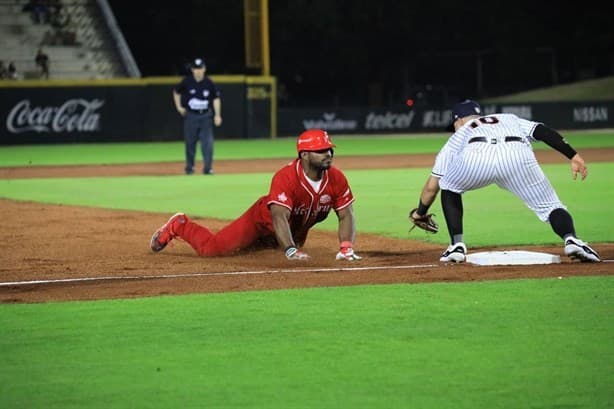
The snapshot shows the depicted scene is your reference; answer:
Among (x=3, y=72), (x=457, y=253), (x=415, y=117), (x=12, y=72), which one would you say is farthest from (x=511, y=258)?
(x=415, y=117)

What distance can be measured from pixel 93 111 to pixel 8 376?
30.5 metres

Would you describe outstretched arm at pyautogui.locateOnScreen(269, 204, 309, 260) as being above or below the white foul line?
above

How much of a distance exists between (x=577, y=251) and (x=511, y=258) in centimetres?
66

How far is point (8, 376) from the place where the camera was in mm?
6449

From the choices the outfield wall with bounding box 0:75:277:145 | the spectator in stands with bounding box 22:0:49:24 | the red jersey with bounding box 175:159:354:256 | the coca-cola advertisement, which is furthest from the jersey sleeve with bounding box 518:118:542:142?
the spectator in stands with bounding box 22:0:49:24

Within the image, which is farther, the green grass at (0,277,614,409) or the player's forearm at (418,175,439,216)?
the player's forearm at (418,175,439,216)

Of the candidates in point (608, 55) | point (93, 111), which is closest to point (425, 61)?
point (608, 55)

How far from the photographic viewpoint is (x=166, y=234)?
1170 cm

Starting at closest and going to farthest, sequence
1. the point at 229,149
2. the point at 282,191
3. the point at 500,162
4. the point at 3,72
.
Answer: the point at 500,162 < the point at 282,191 < the point at 229,149 < the point at 3,72

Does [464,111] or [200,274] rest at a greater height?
[464,111]

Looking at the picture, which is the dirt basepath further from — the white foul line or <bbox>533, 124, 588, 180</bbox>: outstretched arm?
<bbox>533, 124, 588, 180</bbox>: outstretched arm

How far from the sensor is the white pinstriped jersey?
10195mm

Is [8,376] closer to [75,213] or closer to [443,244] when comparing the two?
[443,244]

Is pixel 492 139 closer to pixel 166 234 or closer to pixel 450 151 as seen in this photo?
pixel 450 151
